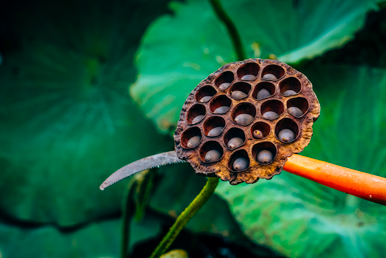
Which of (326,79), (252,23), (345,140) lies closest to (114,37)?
(252,23)

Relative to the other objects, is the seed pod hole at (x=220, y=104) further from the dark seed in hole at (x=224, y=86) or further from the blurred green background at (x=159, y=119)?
the blurred green background at (x=159, y=119)

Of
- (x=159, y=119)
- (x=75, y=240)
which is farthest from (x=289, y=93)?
(x=75, y=240)

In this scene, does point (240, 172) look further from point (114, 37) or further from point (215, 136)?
point (114, 37)

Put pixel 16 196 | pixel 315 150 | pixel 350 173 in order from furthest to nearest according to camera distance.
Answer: pixel 16 196 < pixel 315 150 < pixel 350 173

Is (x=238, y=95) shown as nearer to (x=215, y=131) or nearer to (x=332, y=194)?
(x=215, y=131)

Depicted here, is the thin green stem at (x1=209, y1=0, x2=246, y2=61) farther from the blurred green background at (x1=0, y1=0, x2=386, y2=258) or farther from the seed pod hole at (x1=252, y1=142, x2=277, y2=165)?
the seed pod hole at (x1=252, y1=142, x2=277, y2=165)

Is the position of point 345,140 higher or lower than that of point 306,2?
lower
